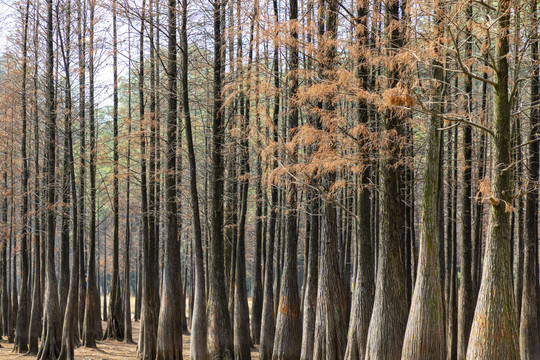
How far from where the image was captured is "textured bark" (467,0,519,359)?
797 centimetres

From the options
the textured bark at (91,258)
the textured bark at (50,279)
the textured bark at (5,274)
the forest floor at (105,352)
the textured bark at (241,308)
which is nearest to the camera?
the textured bark at (50,279)

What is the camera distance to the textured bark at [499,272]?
7969mm

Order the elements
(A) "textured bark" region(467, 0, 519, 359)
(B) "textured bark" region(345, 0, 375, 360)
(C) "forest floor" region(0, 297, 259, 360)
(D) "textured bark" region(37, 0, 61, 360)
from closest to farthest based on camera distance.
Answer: (A) "textured bark" region(467, 0, 519, 359)
(B) "textured bark" region(345, 0, 375, 360)
(D) "textured bark" region(37, 0, 61, 360)
(C) "forest floor" region(0, 297, 259, 360)

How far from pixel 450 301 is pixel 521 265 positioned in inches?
162

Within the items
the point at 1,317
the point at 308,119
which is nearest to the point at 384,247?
the point at 308,119

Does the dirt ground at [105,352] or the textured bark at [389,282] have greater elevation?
the textured bark at [389,282]

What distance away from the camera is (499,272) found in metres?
8.12

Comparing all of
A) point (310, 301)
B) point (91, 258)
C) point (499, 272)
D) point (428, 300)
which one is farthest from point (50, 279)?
point (499, 272)

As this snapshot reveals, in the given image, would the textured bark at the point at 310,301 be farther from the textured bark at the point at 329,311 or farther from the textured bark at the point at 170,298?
the textured bark at the point at 170,298

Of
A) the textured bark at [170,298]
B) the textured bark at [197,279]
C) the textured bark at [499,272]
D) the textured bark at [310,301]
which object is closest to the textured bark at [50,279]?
the textured bark at [170,298]

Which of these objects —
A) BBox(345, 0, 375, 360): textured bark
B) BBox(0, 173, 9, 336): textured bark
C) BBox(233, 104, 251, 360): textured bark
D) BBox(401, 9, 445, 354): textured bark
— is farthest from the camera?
BBox(0, 173, 9, 336): textured bark

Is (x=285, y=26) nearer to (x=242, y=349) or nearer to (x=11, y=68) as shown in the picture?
(x=242, y=349)

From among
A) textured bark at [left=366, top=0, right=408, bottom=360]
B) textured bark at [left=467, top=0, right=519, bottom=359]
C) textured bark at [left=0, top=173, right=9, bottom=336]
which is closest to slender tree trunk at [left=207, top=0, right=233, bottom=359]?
textured bark at [left=366, top=0, right=408, bottom=360]

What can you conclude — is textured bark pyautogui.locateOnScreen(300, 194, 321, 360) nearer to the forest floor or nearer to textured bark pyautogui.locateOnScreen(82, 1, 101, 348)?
the forest floor
